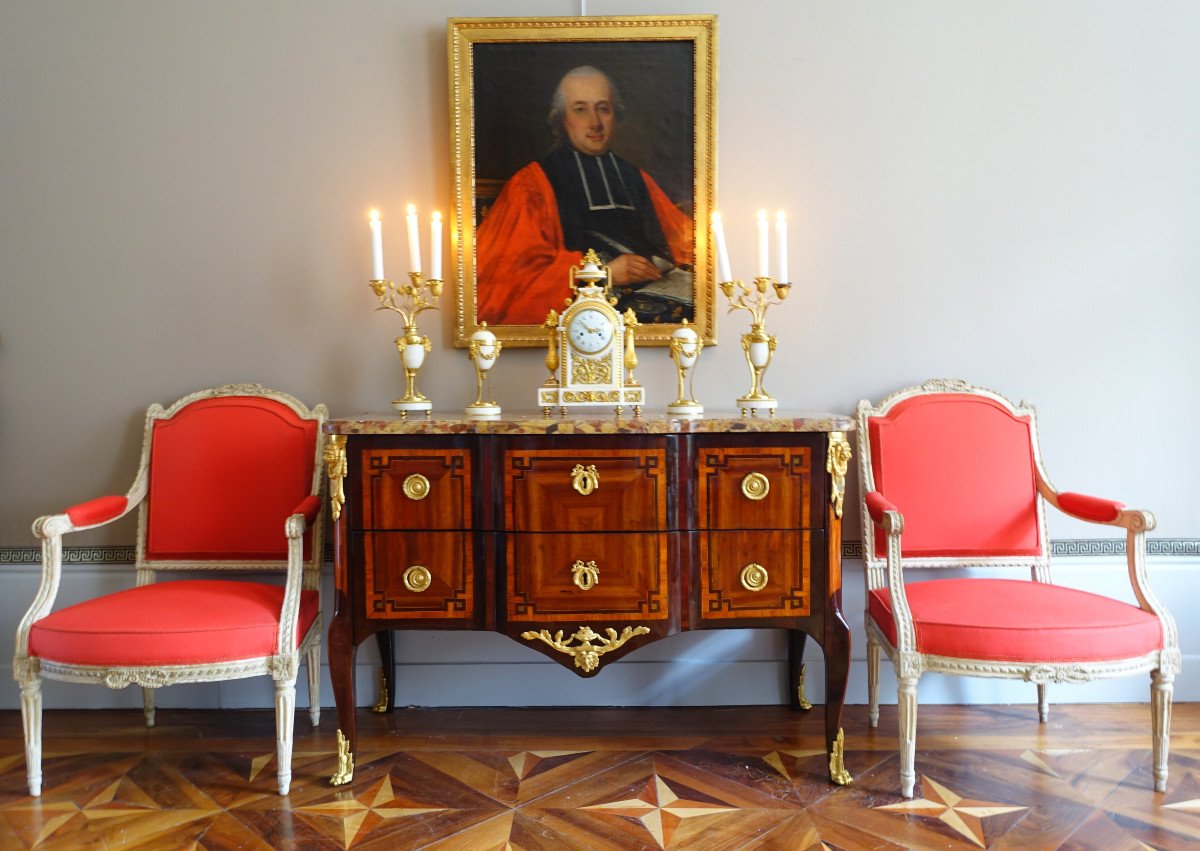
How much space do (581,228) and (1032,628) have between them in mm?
1925

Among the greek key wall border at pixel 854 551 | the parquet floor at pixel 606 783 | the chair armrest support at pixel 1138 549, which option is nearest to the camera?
the parquet floor at pixel 606 783

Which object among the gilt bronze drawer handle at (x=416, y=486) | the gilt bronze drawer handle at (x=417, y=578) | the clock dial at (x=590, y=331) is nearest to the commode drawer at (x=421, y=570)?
the gilt bronze drawer handle at (x=417, y=578)

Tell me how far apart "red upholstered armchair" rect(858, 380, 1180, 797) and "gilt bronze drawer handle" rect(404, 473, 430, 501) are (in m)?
1.36

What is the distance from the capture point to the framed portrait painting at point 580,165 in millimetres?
2916

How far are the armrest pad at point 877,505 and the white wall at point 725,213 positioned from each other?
47cm

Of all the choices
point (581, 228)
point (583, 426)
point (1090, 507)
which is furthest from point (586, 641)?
point (1090, 507)

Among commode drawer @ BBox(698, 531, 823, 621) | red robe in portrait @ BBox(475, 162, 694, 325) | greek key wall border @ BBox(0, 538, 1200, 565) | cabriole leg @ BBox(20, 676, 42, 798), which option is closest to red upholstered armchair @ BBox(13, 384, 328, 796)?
cabriole leg @ BBox(20, 676, 42, 798)

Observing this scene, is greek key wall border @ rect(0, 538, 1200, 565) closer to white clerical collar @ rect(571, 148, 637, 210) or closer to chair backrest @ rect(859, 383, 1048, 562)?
chair backrest @ rect(859, 383, 1048, 562)

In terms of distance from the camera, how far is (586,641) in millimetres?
2393

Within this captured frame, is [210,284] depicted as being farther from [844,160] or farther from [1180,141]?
[1180,141]

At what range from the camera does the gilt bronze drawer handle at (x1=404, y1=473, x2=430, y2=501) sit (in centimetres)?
237

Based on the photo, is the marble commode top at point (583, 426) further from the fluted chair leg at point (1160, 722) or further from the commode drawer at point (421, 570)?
the fluted chair leg at point (1160, 722)

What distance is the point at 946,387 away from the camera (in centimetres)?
291

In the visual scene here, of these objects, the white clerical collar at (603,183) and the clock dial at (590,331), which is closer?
the clock dial at (590,331)
